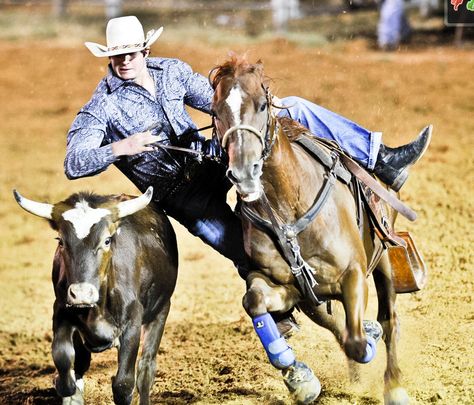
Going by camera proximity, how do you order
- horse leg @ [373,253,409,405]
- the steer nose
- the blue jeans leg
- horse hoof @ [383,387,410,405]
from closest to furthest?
the steer nose < horse hoof @ [383,387,410,405] < the blue jeans leg < horse leg @ [373,253,409,405]

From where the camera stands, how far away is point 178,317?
7.66 metres

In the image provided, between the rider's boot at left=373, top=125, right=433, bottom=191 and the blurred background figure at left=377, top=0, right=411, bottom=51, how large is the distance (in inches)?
449

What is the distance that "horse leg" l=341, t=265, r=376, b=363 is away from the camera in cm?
485

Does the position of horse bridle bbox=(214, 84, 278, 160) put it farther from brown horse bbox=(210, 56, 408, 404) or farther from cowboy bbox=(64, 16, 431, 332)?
cowboy bbox=(64, 16, 431, 332)

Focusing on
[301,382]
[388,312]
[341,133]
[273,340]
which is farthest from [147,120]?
[388,312]

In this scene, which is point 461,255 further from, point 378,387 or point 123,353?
point 123,353

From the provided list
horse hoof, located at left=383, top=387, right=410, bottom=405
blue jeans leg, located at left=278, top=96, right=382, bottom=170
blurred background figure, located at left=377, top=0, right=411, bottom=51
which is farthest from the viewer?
blurred background figure, located at left=377, top=0, right=411, bottom=51

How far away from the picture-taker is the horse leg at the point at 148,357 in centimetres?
554

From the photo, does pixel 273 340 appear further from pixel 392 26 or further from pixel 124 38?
pixel 392 26

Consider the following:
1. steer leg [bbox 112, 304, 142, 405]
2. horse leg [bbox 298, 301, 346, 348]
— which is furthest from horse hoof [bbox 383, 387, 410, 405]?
steer leg [bbox 112, 304, 142, 405]

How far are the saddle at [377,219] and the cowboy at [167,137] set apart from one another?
278 millimetres

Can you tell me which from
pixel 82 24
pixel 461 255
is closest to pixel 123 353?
pixel 461 255

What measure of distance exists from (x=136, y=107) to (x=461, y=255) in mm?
3930

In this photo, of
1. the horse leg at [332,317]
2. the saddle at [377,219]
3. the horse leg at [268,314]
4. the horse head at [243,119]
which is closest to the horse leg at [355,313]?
the horse leg at [268,314]
